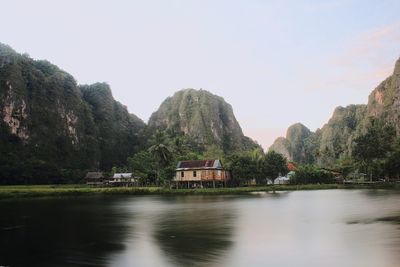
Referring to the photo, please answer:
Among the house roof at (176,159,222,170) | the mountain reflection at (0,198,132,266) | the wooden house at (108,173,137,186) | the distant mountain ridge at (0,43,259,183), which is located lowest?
the mountain reflection at (0,198,132,266)

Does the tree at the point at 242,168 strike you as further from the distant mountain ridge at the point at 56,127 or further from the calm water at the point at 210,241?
the distant mountain ridge at the point at 56,127

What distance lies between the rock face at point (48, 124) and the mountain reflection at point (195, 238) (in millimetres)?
83535

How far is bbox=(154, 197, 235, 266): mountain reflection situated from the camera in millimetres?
14359

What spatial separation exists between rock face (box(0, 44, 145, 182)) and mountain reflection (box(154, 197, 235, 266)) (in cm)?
8353

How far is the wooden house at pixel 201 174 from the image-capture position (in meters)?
78.2

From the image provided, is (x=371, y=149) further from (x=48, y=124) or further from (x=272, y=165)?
(x=48, y=124)

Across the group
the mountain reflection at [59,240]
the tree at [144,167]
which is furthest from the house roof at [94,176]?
the mountain reflection at [59,240]

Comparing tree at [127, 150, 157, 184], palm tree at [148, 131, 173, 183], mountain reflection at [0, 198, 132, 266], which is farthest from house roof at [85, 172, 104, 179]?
mountain reflection at [0, 198, 132, 266]

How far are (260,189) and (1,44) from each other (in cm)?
12279

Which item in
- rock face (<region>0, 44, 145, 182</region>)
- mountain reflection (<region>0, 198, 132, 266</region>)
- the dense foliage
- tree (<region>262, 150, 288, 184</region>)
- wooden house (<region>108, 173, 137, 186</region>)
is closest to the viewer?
mountain reflection (<region>0, 198, 132, 266</region>)

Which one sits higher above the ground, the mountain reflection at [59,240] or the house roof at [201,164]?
the house roof at [201,164]

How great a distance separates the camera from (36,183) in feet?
328

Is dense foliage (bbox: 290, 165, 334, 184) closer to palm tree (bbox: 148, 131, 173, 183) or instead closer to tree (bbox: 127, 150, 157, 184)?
palm tree (bbox: 148, 131, 173, 183)

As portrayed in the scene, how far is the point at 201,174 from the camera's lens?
7894cm
